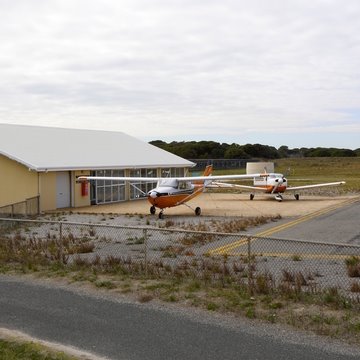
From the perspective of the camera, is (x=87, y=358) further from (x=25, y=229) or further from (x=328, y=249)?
(x=25, y=229)

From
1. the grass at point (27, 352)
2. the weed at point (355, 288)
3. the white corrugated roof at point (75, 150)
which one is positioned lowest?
the grass at point (27, 352)

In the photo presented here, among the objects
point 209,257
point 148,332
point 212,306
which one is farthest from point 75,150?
point 148,332

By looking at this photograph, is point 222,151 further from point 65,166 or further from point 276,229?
point 276,229

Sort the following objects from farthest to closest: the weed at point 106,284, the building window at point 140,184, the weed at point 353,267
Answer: the building window at point 140,184
the weed at point 353,267
the weed at point 106,284

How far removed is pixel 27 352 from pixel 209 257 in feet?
22.1

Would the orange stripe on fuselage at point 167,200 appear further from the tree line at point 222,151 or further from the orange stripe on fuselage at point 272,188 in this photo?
the tree line at point 222,151

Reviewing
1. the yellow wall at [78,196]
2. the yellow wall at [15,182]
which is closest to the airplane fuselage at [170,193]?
the yellow wall at [78,196]

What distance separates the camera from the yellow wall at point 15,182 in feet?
107

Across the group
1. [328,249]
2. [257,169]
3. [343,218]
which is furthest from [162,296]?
[257,169]

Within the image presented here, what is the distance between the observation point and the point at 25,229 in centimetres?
1944

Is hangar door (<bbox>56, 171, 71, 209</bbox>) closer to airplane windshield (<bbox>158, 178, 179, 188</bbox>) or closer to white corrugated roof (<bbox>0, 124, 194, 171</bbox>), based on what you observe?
white corrugated roof (<bbox>0, 124, 194, 171</bbox>)

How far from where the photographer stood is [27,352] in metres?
6.84

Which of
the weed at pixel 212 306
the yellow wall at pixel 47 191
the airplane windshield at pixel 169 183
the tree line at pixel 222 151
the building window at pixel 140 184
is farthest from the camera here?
the tree line at pixel 222 151

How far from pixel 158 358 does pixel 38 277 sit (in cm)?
572
